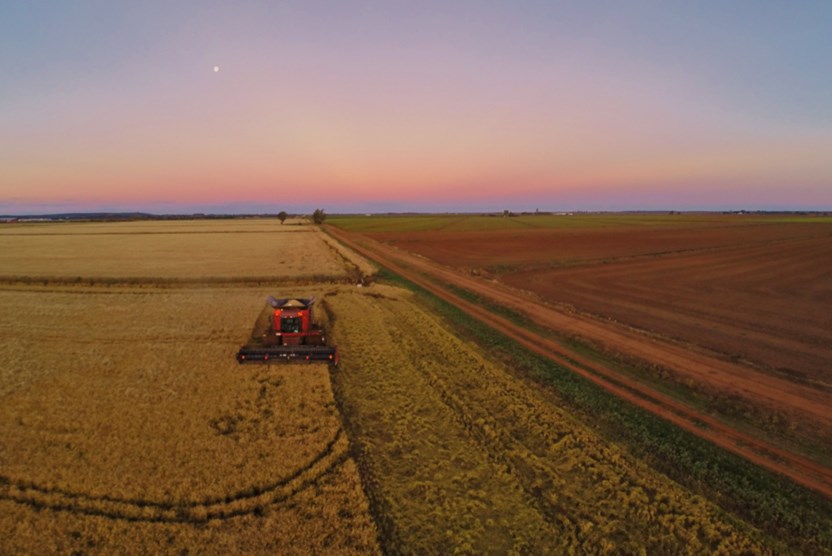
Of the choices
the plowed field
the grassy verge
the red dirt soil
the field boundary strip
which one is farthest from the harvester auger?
the red dirt soil

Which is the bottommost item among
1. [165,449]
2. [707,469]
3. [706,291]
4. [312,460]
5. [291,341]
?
[707,469]

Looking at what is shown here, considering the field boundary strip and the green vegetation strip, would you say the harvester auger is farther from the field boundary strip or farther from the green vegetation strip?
the green vegetation strip

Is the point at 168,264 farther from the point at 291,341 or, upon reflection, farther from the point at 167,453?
the point at 167,453

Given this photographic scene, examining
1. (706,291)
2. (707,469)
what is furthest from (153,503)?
(706,291)

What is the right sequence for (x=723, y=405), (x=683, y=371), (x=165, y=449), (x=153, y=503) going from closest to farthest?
(x=153, y=503), (x=165, y=449), (x=723, y=405), (x=683, y=371)

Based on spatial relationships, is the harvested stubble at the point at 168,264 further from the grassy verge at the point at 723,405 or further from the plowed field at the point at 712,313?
the grassy verge at the point at 723,405

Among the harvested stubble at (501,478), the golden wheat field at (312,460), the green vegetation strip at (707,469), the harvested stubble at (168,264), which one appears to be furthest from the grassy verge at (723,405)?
the harvested stubble at (168,264)

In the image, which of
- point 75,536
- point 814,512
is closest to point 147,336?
point 75,536
